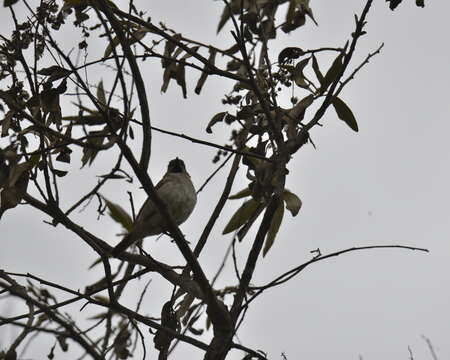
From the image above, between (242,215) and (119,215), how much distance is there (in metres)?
0.69

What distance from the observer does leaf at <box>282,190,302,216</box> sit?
9.94ft

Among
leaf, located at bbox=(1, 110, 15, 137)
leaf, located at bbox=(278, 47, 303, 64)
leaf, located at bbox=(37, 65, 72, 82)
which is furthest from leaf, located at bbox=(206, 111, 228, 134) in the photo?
leaf, located at bbox=(1, 110, 15, 137)

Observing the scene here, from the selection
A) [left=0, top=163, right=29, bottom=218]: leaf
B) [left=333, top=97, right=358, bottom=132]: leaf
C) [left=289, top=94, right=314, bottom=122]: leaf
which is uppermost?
[left=333, top=97, right=358, bottom=132]: leaf

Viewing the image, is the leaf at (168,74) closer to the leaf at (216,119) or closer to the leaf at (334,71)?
the leaf at (216,119)

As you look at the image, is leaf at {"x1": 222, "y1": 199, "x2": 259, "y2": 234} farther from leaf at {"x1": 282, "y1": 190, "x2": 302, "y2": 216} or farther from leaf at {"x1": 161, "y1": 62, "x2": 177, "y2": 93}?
leaf at {"x1": 161, "y1": 62, "x2": 177, "y2": 93}

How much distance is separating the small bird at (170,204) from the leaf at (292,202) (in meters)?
1.04

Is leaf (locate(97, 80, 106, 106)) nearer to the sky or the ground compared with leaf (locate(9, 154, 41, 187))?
nearer to the sky

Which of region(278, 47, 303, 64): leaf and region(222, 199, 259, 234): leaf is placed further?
region(222, 199, 259, 234): leaf

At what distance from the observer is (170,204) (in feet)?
15.7

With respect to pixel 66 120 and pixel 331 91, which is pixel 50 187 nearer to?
pixel 66 120

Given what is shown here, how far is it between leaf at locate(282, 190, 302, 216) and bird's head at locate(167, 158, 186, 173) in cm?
257

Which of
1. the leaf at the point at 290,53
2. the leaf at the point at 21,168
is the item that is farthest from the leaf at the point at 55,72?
the leaf at the point at 290,53

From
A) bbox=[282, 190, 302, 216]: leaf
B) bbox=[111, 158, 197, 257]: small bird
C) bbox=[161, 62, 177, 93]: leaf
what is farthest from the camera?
bbox=[111, 158, 197, 257]: small bird

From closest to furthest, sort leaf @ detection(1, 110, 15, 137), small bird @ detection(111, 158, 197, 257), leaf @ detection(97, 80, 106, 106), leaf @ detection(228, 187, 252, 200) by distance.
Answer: leaf @ detection(1, 110, 15, 137), leaf @ detection(97, 80, 106, 106), leaf @ detection(228, 187, 252, 200), small bird @ detection(111, 158, 197, 257)
